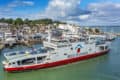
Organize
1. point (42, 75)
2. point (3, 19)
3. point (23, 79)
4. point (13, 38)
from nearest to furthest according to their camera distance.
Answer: point (23, 79) → point (42, 75) → point (13, 38) → point (3, 19)

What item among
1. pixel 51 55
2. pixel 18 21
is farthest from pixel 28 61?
pixel 18 21

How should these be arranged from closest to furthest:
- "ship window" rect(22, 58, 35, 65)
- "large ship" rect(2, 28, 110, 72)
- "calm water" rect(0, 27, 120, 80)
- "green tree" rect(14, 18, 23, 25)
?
"calm water" rect(0, 27, 120, 80) < "large ship" rect(2, 28, 110, 72) < "ship window" rect(22, 58, 35, 65) < "green tree" rect(14, 18, 23, 25)

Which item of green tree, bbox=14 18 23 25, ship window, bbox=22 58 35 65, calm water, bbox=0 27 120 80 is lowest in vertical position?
calm water, bbox=0 27 120 80

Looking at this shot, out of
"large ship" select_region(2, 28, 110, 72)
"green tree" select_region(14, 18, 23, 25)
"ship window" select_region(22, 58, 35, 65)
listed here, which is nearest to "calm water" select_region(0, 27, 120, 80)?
"large ship" select_region(2, 28, 110, 72)

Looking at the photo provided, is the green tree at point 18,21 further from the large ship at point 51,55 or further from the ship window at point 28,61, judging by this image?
the ship window at point 28,61

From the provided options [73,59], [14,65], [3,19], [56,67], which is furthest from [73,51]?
[3,19]

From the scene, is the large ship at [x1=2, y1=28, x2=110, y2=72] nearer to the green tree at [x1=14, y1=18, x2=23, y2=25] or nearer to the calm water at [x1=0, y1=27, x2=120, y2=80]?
the calm water at [x1=0, y1=27, x2=120, y2=80]

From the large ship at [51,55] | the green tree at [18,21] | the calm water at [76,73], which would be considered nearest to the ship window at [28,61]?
the large ship at [51,55]

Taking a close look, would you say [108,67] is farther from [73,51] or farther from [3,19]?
[3,19]
